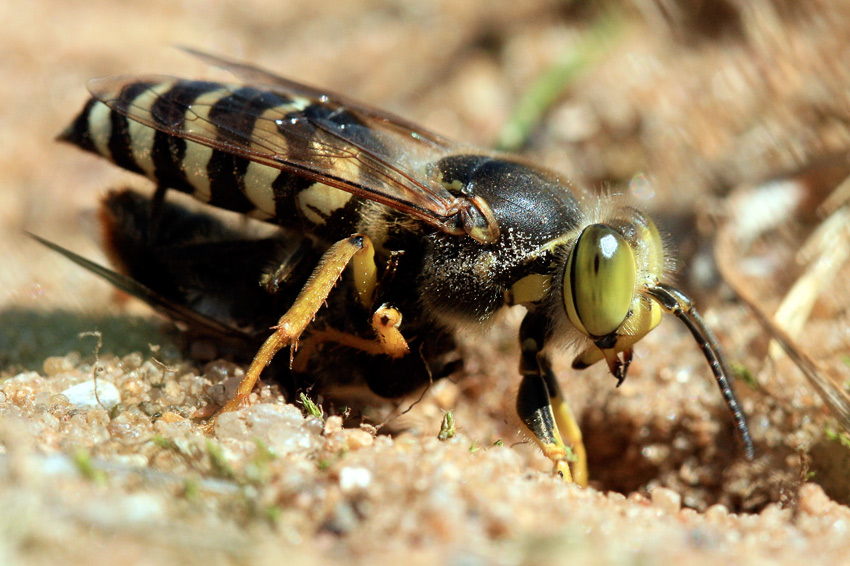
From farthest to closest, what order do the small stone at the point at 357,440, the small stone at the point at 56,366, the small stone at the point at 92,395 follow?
the small stone at the point at 56,366 → the small stone at the point at 92,395 → the small stone at the point at 357,440

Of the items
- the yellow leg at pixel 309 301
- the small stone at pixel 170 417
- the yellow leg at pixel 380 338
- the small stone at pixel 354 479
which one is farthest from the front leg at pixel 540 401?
the small stone at pixel 170 417

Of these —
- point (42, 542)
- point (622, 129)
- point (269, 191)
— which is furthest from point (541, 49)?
point (42, 542)

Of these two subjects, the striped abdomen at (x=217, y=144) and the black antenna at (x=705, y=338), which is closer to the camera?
the black antenna at (x=705, y=338)

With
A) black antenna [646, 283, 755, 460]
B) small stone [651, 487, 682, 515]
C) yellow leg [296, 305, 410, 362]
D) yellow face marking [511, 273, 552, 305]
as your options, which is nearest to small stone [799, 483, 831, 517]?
black antenna [646, 283, 755, 460]

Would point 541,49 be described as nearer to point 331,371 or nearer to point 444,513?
point 331,371

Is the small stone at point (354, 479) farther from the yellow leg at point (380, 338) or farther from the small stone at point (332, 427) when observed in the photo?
the yellow leg at point (380, 338)

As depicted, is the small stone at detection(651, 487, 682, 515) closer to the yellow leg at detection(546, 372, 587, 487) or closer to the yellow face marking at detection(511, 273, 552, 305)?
the yellow leg at detection(546, 372, 587, 487)

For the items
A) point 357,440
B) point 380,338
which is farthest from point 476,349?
point 357,440
